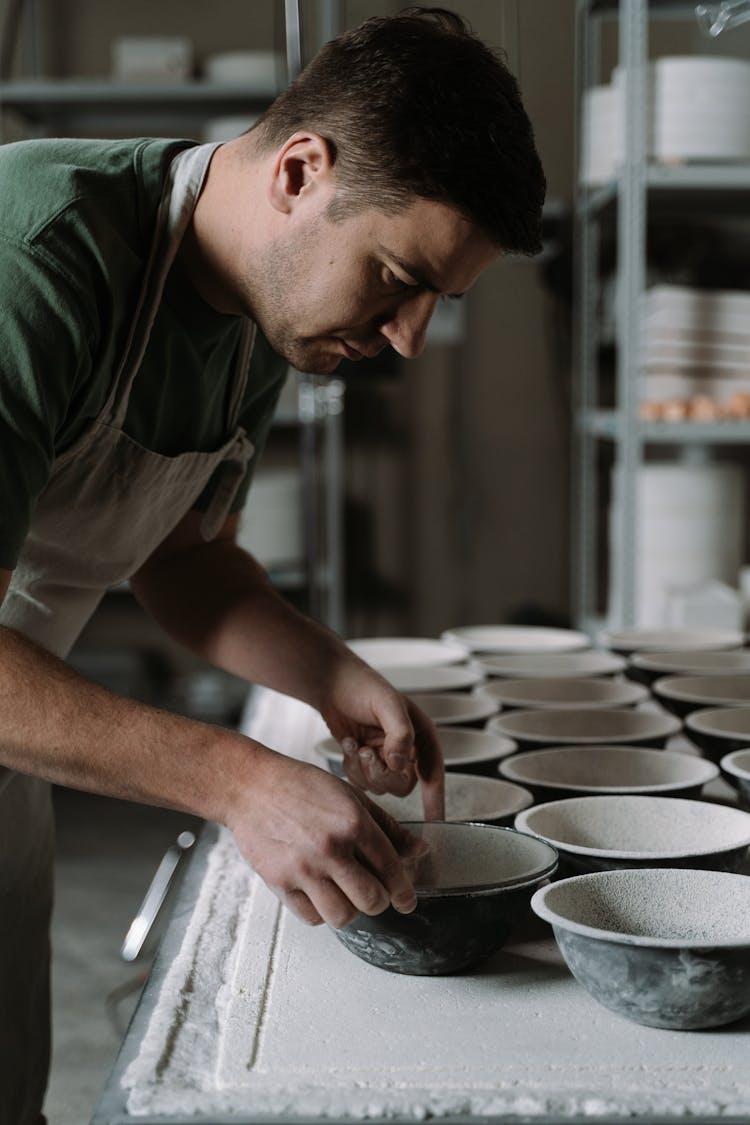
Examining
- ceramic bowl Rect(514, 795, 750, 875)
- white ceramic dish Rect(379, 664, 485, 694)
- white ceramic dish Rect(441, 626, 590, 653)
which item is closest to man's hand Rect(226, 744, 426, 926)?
ceramic bowl Rect(514, 795, 750, 875)

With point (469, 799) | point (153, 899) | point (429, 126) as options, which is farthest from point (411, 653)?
point (153, 899)

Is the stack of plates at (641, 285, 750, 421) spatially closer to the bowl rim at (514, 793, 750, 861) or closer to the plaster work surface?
the bowl rim at (514, 793, 750, 861)

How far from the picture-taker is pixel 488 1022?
0.80m

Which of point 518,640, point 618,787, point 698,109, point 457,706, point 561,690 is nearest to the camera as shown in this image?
point 618,787

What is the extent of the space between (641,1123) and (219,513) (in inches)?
33.6

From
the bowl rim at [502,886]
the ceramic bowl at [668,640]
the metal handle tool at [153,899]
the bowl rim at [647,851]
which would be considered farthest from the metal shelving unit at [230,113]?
the bowl rim at [502,886]

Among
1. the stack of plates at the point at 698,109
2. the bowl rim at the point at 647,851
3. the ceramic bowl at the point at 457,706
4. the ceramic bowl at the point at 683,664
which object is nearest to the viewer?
the bowl rim at the point at 647,851

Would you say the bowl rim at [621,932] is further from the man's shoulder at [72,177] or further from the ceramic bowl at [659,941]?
the man's shoulder at [72,177]

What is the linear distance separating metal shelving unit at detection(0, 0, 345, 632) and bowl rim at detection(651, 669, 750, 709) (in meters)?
1.79

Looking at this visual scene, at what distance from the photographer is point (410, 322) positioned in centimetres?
105

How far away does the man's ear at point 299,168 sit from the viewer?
3.24ft

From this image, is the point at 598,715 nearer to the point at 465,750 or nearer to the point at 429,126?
the point at 465,750

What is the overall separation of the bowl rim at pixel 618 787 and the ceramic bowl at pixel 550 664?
34 cm

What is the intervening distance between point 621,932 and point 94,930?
6.88ft
